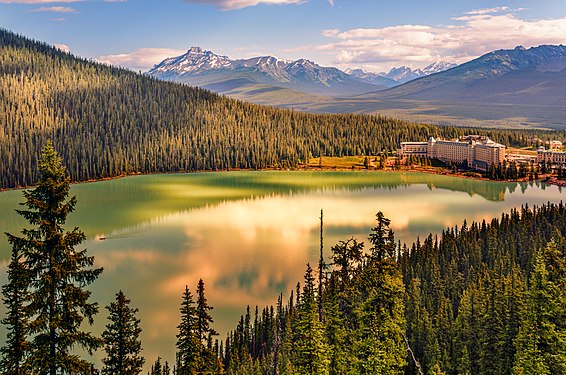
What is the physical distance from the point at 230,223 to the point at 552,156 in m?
123

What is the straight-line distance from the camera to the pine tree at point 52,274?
1390 centimetres

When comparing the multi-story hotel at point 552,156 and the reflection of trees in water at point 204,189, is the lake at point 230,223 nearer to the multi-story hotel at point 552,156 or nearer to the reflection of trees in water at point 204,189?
the reflection of trees in water at point 204,189

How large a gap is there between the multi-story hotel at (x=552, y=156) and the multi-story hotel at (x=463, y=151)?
44.7ft

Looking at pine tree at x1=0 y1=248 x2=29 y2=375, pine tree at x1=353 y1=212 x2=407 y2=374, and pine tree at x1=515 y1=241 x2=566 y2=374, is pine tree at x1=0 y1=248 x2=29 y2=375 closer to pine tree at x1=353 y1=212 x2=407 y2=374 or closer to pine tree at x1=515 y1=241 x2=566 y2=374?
pine tree at x1=353 y1=212 x2=407 y2=374

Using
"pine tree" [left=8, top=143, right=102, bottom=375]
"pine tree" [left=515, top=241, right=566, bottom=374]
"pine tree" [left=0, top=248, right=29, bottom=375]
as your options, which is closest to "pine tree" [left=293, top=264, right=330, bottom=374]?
"pine tree" [left=8, top=143, right=102, bottom=375]

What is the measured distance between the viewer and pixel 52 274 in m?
14.1

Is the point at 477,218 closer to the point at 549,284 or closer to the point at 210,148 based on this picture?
the point at 549,284

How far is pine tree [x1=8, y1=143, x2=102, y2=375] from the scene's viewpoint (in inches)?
547

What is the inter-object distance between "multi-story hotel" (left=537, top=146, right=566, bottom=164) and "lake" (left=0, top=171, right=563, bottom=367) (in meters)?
35.4

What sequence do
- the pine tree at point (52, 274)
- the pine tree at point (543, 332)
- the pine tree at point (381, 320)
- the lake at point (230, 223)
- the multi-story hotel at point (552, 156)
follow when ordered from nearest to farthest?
the pine tree at point (52, 274), the pine tree at point (381, 320), the pine tree at point (543, 332), the lake at point (230, 223), the multi-story hotel at point (552, 156)

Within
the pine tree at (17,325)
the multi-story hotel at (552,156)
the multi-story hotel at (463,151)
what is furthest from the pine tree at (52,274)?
the multi-story hotel at (552,156)

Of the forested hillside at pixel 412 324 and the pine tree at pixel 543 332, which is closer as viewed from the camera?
the forested hillside at pixel 412 324

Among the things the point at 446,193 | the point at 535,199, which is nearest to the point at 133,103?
the point at 446,193

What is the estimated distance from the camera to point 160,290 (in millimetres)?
46031
